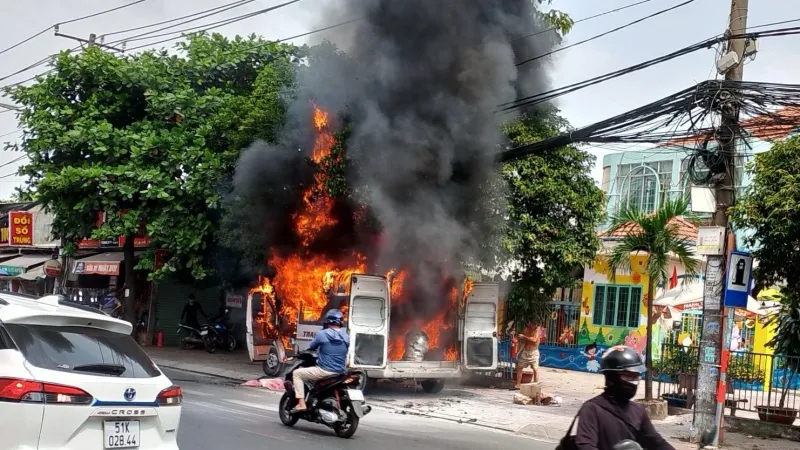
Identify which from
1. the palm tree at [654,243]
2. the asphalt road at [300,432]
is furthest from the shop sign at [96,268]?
the palm tree at [654,243]

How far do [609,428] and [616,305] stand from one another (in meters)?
18.6

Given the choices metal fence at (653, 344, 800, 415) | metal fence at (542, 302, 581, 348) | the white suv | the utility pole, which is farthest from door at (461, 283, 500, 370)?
the white suv

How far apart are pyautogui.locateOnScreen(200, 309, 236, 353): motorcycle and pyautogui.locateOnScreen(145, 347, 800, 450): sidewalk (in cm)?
153

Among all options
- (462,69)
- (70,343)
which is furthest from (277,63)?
(70,343)

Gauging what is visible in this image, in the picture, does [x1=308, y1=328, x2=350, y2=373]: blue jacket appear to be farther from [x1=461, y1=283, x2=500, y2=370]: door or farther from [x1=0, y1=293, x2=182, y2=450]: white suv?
[x1=461, y1=283, x2=500, y2=370]: door

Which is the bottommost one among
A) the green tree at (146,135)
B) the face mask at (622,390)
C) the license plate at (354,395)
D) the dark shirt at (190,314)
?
the dark shirt at (190,314)

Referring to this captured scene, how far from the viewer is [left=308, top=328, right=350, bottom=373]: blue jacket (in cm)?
1013

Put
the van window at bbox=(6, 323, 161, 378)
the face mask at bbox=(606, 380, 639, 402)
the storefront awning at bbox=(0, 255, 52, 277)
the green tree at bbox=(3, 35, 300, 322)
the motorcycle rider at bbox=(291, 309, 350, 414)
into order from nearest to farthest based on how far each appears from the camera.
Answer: the face mask at bbox=(606, 380, 639, 402)
the van window at bbox=(6, 323, 161, 378)
the motorcycle rider at bbox=(291, 309, 350, 414)
the green tree at bbox=(3, 35, 300, 322)
the storefront awning at bbox=(0, 255, 52, 277)

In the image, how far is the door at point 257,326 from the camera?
18359 mm

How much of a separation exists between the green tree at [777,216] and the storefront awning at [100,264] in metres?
19.9

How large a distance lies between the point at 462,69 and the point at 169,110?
8419mm

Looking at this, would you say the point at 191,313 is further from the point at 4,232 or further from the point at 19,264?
the point at 4,232

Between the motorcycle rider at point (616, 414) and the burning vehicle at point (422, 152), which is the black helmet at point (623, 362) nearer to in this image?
the motorcycle rider at point (616, 414)

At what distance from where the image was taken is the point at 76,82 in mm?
21891
